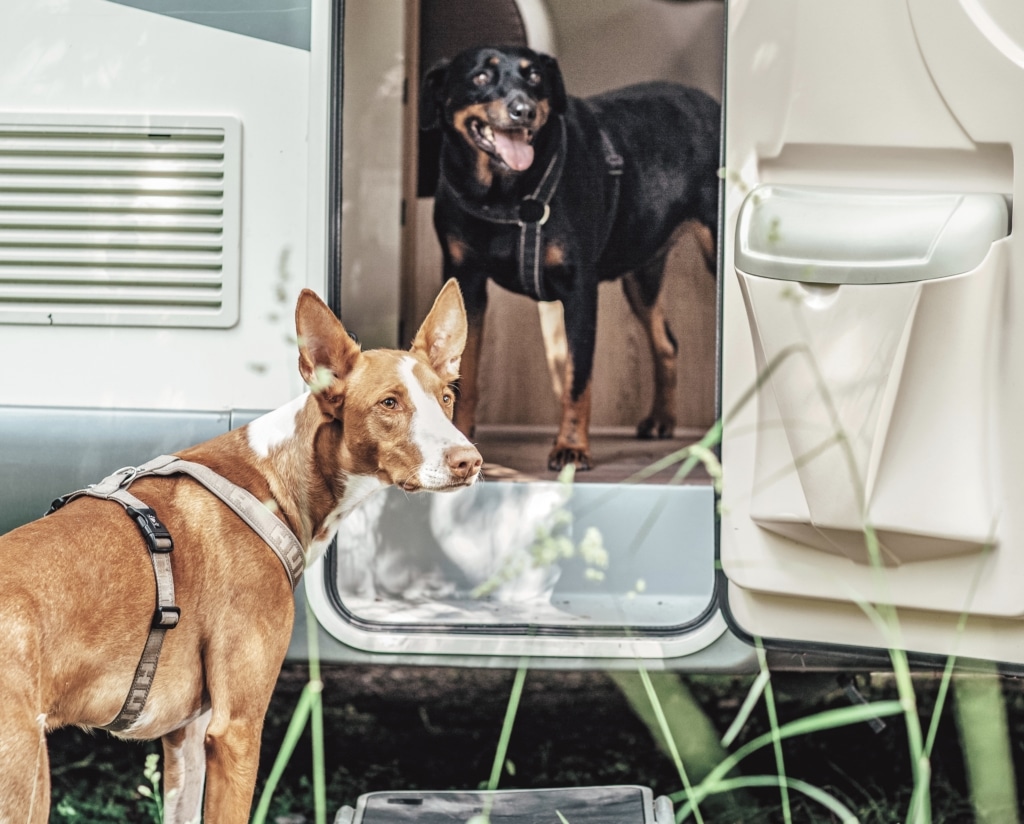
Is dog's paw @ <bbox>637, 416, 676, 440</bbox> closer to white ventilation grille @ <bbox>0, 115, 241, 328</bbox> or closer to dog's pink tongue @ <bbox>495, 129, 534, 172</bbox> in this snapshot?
dog's pink tongue @ <bbox>495, 129, 534, 172</bbox>

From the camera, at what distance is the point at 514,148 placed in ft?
11.8

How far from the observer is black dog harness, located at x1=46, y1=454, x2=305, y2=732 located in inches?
66.5

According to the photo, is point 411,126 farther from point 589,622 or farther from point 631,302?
point 589,622

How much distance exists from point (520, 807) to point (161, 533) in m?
1.08

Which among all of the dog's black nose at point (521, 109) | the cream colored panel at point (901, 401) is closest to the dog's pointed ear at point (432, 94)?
the dog's black nose at point (521, 109)

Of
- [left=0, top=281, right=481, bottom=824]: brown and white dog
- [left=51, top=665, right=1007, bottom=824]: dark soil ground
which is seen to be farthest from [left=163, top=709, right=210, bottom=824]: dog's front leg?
[left=51, top=665, right=1007, bottom=824]: dark soil ground

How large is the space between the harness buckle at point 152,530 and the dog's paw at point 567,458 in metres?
1.99

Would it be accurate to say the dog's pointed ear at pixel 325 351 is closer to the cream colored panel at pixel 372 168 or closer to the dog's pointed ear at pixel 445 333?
the dog's pointed ear at pixel 445 333

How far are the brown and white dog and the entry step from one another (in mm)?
438

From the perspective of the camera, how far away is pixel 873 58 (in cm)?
174

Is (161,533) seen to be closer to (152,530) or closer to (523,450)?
(152,530)

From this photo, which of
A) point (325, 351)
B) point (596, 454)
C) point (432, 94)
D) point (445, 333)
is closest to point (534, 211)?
point (432, 94)

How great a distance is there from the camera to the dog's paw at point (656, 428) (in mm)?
4258

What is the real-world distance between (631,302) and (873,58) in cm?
261
